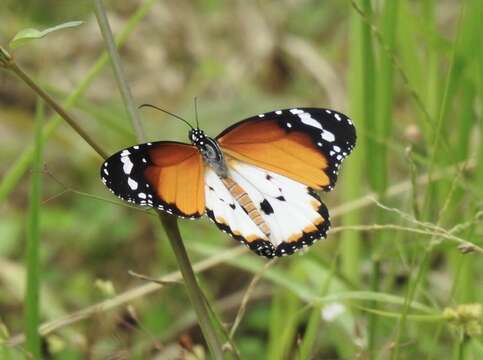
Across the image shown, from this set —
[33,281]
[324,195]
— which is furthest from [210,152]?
[324,195]

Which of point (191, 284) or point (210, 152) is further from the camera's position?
point (210, 152)

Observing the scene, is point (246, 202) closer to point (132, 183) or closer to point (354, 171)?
point (132, 183)

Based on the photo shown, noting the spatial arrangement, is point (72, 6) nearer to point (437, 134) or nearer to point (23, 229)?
point (23, 229)

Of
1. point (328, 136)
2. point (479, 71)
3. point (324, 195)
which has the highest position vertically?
point (324, 195)

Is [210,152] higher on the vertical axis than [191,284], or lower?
higher

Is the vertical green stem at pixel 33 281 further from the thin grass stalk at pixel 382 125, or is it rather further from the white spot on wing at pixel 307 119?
the thin grass stalk at pixel 382 125

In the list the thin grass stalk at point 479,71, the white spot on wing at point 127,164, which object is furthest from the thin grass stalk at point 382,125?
the white spot on wing at point 127,164

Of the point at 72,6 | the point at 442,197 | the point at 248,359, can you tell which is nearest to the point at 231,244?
the point at 248,359

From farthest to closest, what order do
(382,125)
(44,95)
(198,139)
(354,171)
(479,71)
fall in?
(354,171) → (382,125) → (479,71) → (198,139) → (44,95)
